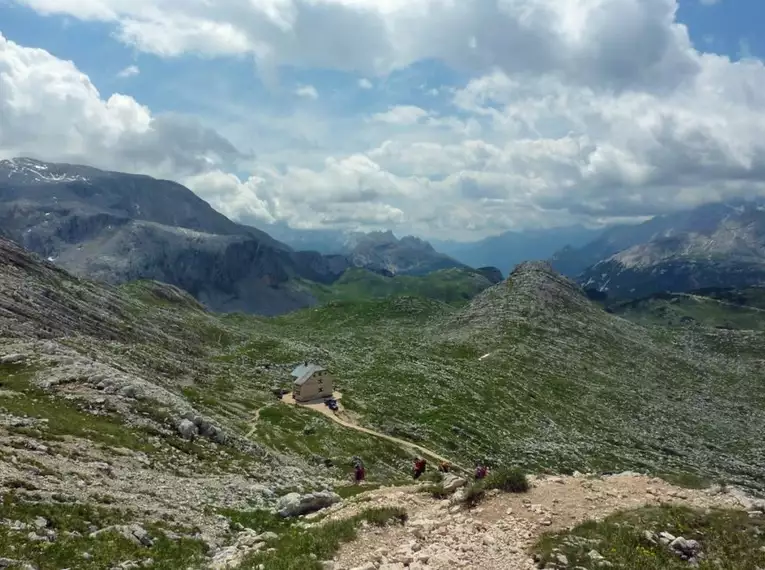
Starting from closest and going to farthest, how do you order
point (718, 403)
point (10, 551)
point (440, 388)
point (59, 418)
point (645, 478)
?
point (10, 551) < point (645, 478) < point (59, 418) < point (440, 388) < point (718, 403)

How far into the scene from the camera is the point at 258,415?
230 ft

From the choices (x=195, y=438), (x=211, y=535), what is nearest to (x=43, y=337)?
(x=195, y=438)

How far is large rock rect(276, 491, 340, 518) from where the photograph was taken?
29.6m

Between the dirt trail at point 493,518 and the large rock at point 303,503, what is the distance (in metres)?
2.53

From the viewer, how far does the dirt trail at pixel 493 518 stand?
20.2 meters

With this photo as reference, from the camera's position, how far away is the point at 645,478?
28.8m

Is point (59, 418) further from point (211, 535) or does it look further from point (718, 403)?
point (718, 403)

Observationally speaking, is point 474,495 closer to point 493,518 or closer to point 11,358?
point 493,518

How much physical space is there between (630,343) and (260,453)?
181 metres

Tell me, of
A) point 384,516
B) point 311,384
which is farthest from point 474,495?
Result: point 311,384

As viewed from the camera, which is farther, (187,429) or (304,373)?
(304,373)

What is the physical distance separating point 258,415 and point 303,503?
42.0m

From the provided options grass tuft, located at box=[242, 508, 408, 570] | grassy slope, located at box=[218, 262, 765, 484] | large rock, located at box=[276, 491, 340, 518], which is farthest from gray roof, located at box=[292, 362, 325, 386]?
grass tuft, located at box=[242, 508, 408, 570]

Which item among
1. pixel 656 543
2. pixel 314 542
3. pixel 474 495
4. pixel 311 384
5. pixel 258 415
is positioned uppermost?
pixel 656 543
